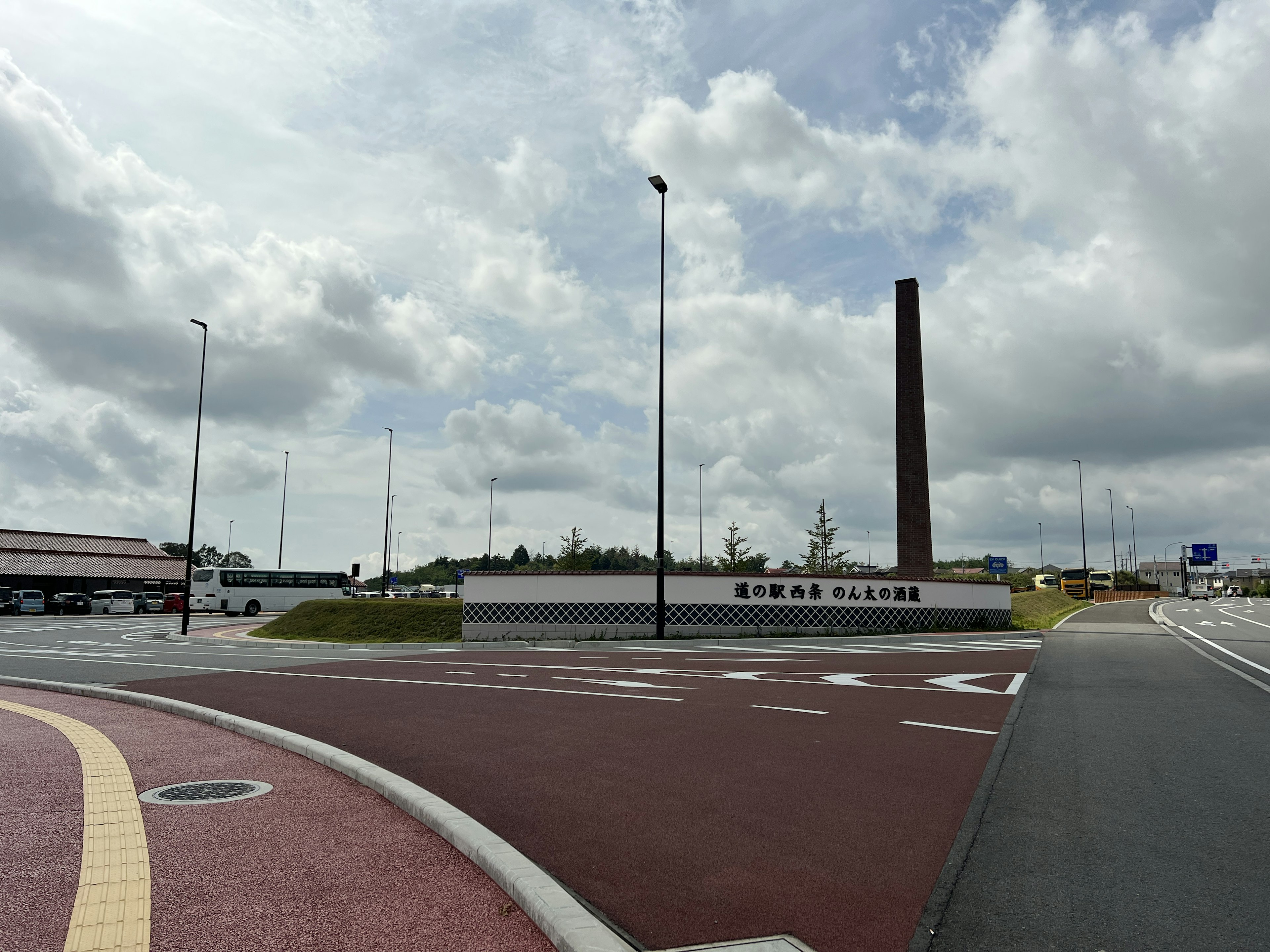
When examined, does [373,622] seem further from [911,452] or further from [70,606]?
[70,606]

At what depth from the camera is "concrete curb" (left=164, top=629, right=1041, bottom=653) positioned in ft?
81.0

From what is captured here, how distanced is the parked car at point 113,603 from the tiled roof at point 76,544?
33.4ft

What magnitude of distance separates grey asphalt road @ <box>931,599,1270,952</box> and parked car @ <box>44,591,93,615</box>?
61.6m

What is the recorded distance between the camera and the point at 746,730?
372 inches

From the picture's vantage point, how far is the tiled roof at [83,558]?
211 feet

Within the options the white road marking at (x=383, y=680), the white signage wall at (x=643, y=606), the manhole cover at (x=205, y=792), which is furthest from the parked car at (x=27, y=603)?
the manhole cover at (x=205, y=792)

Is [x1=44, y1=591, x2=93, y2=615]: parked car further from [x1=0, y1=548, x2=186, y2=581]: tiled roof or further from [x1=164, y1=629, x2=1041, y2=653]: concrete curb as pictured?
[x1=164, y1=629, x2=1041, y2=653]: concrete curb

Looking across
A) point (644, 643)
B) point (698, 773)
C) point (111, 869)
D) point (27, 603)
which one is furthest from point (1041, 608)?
point (27, 603)

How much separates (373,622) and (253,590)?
86.5 ft

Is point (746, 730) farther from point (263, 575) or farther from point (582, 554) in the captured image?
point (582, 554)

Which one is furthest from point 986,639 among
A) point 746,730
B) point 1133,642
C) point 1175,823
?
point 1175,823

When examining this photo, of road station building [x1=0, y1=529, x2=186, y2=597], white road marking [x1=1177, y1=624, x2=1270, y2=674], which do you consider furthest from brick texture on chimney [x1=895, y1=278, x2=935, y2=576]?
road station building [x1=0, y1=529, x2=186, y2=597]

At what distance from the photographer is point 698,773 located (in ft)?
23.9

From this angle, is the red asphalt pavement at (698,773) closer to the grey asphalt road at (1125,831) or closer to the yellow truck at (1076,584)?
the grey asphalt road at (1125,831)
